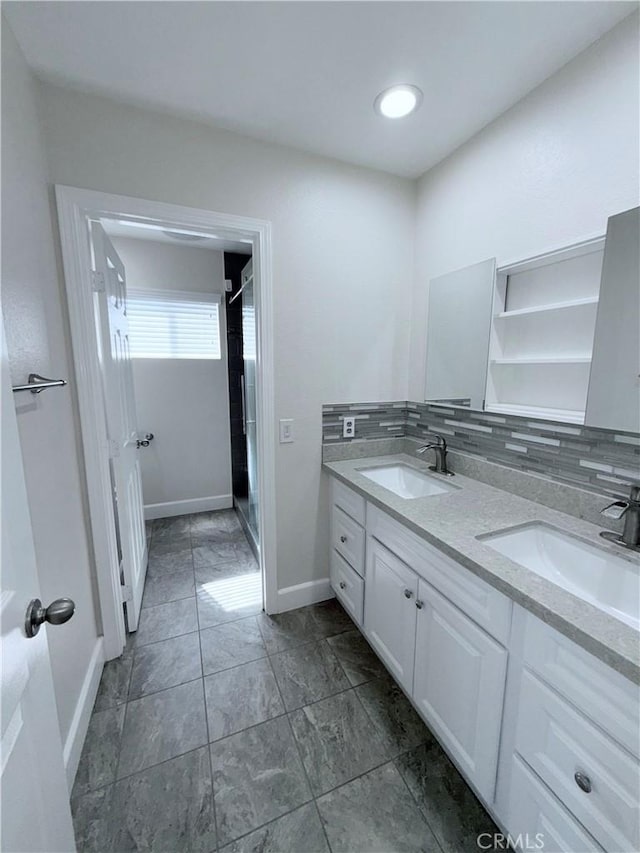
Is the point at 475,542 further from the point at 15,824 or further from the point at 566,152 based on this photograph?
the point at 566,152

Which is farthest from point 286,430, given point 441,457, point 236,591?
point 236,591

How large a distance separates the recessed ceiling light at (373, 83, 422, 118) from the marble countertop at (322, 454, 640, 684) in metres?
1.59

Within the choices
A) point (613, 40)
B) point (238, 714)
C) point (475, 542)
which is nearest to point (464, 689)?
point (475, 542)

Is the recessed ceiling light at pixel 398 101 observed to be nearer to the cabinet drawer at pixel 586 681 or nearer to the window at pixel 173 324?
the cabinet drawer at pixel 586 681

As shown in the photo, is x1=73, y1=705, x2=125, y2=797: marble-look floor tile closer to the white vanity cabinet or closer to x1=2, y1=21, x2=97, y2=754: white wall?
x1=2, y1=21, x2=97, y2=754: white wall

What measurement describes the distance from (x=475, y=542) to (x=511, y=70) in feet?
5.48

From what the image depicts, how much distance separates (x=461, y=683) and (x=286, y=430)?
50.4 inches

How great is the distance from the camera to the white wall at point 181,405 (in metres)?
3.04

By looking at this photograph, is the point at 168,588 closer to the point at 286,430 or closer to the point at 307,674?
the point at 307,674

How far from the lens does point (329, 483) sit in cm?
204

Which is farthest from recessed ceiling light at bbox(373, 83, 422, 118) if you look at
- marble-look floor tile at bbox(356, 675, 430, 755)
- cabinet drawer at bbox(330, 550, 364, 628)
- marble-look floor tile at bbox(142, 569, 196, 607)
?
marble-look floor tile at bbox(142, 569, 196, 607)

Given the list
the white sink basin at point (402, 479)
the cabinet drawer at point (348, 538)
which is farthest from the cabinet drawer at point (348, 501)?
the white sink basin at point (402, 479)

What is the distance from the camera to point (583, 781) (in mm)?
782

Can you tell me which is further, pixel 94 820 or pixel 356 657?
pixel 356 657
